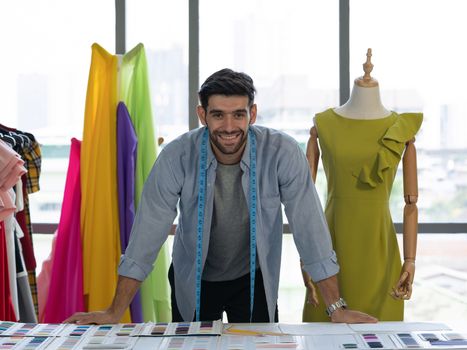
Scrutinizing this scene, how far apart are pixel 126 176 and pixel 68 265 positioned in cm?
48

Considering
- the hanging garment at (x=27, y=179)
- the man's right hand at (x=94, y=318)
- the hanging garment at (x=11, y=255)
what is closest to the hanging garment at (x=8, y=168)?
the hanging garment at (x=11, y=255)

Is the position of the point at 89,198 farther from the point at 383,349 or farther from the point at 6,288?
the point at 383,349

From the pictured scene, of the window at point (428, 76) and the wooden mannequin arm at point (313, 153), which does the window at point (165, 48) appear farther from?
the wooden mannequin arm at point (313, 153)

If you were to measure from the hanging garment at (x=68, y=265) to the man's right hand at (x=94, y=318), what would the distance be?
1.34 metres

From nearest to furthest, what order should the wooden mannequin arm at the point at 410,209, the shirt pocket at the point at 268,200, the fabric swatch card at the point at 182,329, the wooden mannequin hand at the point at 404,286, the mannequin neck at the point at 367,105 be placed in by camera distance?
the fabric swatch card at the point at 182,329 → the shirt pocket at the point at 268,200 → the wooden mannequin hand at the point at 404,286 → the wooden mannequin arm at the point at 410,209 → the mannequin neck at the point at 367,105

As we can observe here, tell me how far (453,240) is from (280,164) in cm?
203

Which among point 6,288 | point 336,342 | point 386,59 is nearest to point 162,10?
point 386,59

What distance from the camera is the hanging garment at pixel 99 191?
3.67m

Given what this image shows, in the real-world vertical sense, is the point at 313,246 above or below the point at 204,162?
below

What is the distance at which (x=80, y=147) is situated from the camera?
380cm

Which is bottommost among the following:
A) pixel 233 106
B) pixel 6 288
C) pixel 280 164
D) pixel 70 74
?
pixel 6 288

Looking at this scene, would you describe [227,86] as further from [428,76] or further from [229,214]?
[428,76]

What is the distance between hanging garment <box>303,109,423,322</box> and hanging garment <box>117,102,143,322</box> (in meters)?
0.96

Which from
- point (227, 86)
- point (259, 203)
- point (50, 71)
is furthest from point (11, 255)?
point (50, 71)
